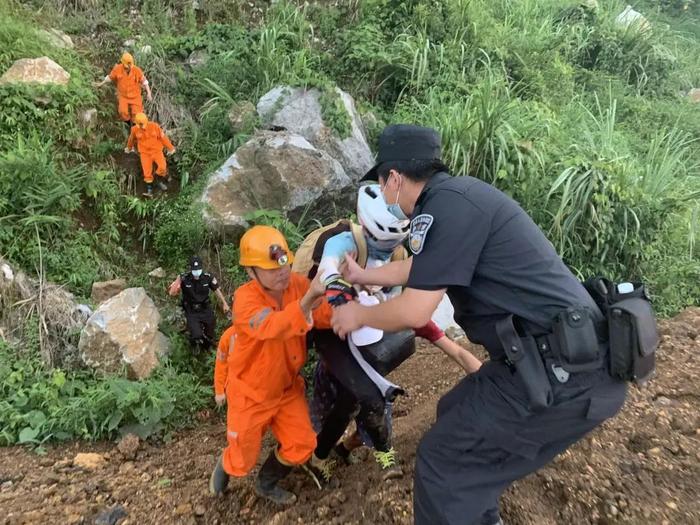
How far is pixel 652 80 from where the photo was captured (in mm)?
9180

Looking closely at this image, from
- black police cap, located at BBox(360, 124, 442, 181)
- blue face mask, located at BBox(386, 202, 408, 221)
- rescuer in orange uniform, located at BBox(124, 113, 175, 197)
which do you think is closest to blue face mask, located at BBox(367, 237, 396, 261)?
blue face mask, located at BBox(386, 202, 408, 221)

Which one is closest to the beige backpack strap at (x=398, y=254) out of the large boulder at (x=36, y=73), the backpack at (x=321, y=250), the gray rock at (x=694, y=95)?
the backpack at (x=321, y=250)

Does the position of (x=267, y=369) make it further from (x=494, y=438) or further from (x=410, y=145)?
(x=410, y=145)

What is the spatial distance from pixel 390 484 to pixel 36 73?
5.47 m

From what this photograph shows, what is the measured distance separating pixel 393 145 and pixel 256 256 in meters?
0.81

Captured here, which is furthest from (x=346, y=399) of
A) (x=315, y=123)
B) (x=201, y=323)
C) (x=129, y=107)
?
(x=129, y=107)

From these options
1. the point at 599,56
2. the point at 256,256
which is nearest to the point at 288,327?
the point at 256,256

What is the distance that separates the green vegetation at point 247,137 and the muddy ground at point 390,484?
0.46 m

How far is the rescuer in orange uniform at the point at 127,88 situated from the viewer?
582 centimetres

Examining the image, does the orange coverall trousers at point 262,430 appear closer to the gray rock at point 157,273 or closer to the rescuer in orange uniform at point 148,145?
the gray rock at point 157,273

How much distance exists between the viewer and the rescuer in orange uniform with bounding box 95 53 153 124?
19.1ft

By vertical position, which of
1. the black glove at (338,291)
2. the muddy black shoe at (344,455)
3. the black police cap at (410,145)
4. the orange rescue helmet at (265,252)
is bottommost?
the muddy black shoe at (344,455)

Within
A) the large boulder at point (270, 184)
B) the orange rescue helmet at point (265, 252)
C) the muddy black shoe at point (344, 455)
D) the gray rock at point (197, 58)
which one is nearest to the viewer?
the orange rescue helmet at point (265, 252)

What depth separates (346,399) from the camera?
263 centimetres
